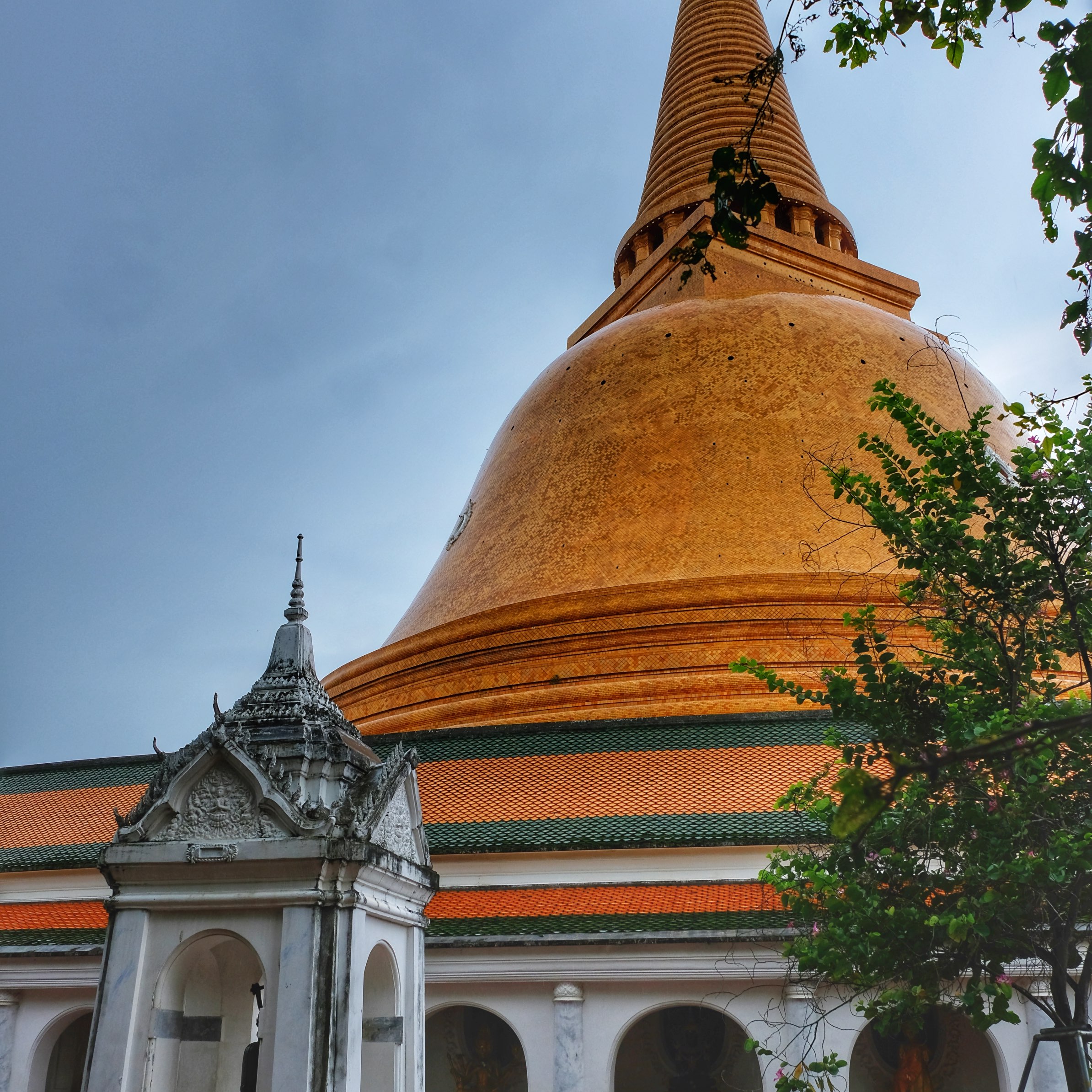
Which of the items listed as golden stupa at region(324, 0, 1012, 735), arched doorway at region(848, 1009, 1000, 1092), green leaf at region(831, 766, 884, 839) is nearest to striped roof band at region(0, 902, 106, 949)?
golden stupa at region(324, 0, 1012, 735)

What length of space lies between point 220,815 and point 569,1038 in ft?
13.7

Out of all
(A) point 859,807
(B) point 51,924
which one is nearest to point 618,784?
(B) point 51,924

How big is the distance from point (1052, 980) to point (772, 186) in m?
4.81

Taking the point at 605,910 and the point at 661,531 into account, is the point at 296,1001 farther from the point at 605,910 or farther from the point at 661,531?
the point at 661,531

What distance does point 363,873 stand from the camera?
5801mm

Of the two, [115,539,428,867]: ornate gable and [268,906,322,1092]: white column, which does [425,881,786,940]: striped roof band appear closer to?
[115,539,428,867]: ornate gable

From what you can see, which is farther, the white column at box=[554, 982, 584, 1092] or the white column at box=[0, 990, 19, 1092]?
the white column at box=[0, 990, 19, 1092]

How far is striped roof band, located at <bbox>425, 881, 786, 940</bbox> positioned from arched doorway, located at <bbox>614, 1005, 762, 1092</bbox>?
0.99 m

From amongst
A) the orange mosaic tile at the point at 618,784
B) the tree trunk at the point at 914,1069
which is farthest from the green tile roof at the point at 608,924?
the tree trunk at the point at 914,1069

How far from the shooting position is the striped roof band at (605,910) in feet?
29.0

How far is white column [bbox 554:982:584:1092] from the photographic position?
868 cm

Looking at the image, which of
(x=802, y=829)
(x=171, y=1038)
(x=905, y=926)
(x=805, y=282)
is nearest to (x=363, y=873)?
(x=171, y=1038)

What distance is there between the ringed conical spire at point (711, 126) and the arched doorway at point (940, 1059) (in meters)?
16.8

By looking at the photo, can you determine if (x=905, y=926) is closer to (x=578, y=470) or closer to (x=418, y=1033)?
(x=418, y=1033)
